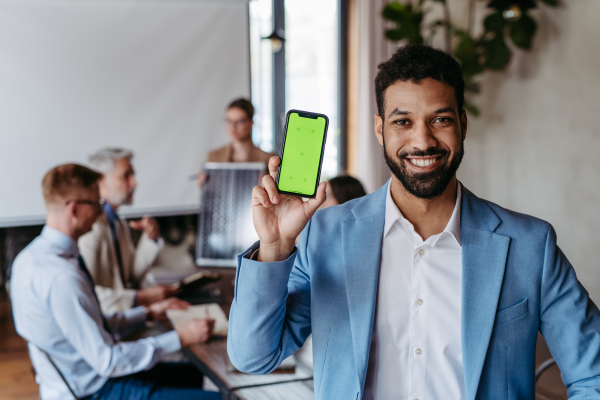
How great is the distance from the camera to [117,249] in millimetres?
2990

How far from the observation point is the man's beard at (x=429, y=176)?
3.54 feet

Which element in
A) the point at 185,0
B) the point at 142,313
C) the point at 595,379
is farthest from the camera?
the point at 185,0

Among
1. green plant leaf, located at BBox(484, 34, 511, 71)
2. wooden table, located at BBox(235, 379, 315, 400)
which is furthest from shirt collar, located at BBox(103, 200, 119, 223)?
green plant leaf, located at BBox(484, 34, 511, 71)

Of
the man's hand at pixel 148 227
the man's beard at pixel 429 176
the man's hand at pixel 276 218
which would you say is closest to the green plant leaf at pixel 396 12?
the man's hand at pixel 148 227

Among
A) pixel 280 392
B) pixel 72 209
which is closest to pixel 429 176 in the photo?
pixel 280 392

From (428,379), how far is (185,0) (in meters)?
4.24

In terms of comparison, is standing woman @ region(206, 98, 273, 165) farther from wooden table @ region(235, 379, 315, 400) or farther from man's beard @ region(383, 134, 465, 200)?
man's beard @ region(383, 134, 465, 200)

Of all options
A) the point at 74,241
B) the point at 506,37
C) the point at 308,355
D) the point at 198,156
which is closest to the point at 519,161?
the point at 506,37

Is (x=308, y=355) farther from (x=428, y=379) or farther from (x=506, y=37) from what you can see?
(x=506, y=37)

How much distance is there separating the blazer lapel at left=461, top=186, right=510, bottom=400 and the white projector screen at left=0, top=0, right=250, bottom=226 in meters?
3.84

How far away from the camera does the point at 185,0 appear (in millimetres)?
4512

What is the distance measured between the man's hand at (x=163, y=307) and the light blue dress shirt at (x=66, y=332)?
1.14ft

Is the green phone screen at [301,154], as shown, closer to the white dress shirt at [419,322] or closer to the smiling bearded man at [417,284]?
the smiling bearded man at [417,284]

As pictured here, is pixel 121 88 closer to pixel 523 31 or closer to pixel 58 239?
pixel 58 239
